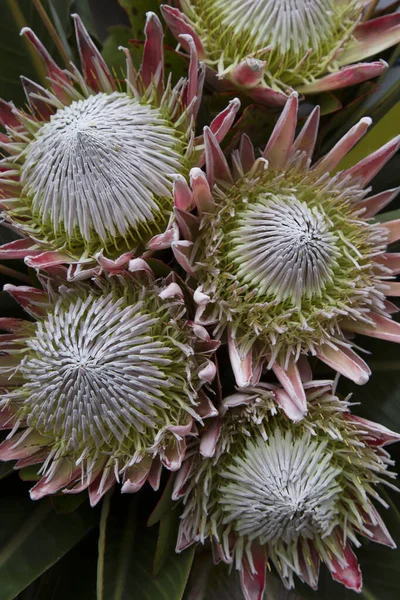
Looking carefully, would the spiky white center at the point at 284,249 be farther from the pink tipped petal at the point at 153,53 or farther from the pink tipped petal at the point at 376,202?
the pink tipped petal at the point at 153,53

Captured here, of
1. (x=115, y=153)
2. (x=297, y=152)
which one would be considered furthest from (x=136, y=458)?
(x=297, y=152)

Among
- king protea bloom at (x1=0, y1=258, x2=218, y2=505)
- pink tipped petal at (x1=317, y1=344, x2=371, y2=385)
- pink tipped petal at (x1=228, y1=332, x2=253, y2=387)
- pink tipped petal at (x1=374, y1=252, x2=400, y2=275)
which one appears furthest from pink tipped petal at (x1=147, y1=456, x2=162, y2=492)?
pink tipped petal at (x1=374, y1=252, x2=400, y2=275)

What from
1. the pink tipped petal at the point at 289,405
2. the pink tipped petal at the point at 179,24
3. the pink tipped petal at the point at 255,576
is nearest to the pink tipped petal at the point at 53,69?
the pink tipped petal at the point at 179,24

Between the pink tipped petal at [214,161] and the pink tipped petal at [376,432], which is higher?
the pink tipped petal at [214,161]

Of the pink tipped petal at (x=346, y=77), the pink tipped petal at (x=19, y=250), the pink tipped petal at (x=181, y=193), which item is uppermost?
the pink tipped petal at (x=346, y=77)

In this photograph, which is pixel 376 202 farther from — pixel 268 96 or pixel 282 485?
pixel 282 485

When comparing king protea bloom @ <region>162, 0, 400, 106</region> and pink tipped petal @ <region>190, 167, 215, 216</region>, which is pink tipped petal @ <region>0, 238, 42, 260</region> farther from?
king protea bloom @ <region>162, 0, 400, 106</region>
